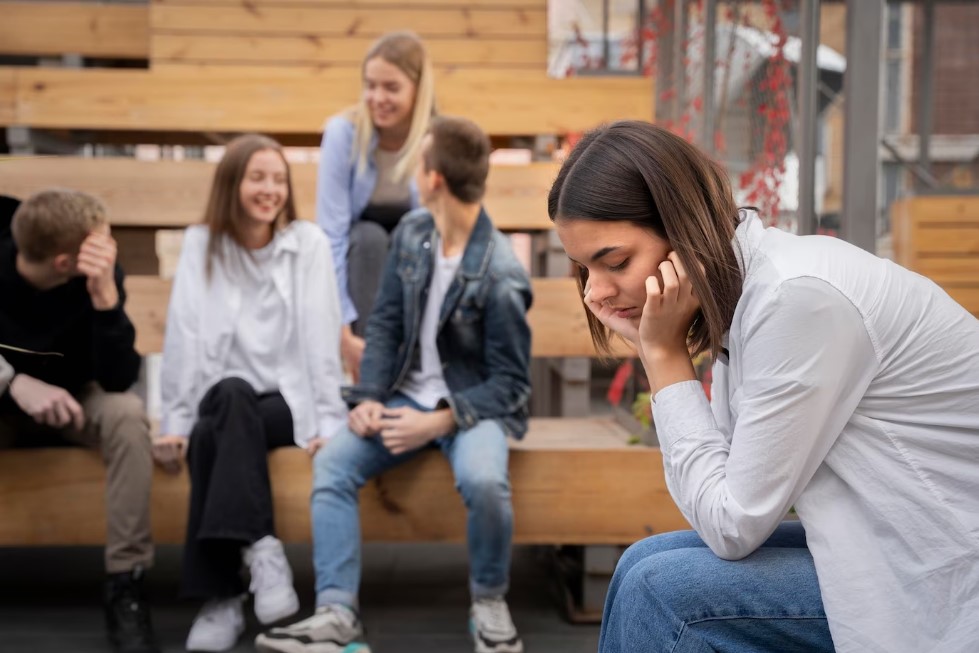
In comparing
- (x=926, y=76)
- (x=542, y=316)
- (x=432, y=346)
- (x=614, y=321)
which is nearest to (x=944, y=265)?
(x=926, y=76)

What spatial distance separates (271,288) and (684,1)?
1948mm

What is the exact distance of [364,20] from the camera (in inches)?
188

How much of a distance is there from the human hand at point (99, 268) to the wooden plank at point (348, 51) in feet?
7.24

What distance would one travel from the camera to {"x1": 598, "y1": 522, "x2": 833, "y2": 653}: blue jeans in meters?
1.32

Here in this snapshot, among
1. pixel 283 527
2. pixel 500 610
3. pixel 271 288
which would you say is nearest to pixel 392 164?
pixel 271 288

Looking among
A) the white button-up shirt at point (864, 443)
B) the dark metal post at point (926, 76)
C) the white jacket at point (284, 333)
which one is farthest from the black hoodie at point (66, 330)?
the dark metal post at point (926, 76)

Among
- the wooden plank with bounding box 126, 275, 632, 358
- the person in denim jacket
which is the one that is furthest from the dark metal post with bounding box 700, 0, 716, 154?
the person in denim jacket

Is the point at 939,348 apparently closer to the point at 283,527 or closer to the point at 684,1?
the point at 283,527

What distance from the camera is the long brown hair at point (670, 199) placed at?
4.48ft

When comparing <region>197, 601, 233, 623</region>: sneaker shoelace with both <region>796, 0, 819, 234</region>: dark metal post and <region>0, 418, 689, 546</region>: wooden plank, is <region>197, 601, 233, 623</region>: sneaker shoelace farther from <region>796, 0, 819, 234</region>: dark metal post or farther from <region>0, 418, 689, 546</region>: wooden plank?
<region>796, 0, 819, 234</region>: dark metal post

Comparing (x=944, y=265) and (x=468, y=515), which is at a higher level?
(x=944, y=265)

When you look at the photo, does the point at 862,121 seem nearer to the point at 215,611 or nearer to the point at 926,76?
the point at 215,611

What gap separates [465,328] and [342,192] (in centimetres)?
79

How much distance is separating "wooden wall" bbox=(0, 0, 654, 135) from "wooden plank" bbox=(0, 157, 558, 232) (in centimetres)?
46
